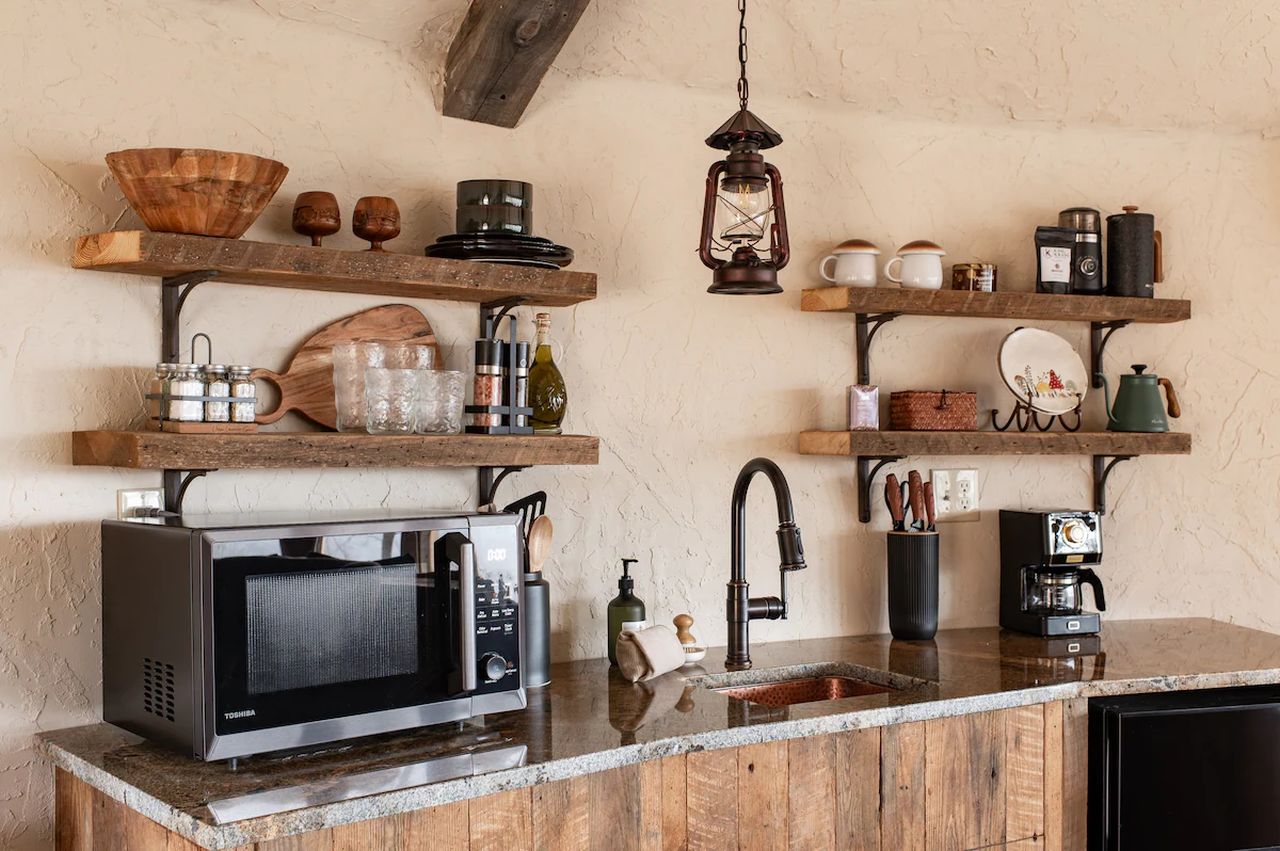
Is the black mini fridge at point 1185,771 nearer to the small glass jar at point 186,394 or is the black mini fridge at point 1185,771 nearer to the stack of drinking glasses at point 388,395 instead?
the stack of drinking glasses at point 388,395

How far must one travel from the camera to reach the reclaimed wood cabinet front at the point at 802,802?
169cm

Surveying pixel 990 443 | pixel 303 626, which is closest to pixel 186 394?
pixel 303 626

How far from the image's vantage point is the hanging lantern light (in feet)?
6.73

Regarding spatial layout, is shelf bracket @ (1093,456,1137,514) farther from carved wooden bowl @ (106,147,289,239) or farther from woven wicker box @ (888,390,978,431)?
carved wooden bowl @ (106,147,289,239)

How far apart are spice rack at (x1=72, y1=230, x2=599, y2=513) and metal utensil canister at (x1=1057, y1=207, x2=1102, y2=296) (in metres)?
1.28

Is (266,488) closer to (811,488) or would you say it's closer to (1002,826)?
(811,488)

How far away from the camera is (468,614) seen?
188 cm

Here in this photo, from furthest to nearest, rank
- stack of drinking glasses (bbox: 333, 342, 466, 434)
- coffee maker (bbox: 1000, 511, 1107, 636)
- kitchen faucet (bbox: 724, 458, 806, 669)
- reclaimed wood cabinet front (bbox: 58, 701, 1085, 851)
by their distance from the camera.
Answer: coffee maker (bbox: 1000, 511, 1107, 636), kitchen faucet (bbox: 724, 458, 806, 669), stack of drinking glasses (bbox: 333, 342, 466, 434), reclaimed wood cabinet front (bbox: 58, 701, 1085, 851)

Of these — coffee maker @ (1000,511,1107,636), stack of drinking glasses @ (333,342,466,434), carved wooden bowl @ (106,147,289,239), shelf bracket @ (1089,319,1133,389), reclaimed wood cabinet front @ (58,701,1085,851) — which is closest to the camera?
reclaimed wood cabinet front @ (58,701,1085,851)

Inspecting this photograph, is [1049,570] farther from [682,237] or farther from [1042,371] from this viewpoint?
[682,237]

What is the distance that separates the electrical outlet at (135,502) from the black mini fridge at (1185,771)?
1750mm

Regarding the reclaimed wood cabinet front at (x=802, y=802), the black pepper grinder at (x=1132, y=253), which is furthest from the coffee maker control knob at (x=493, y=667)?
the black pepper grinder at (x=1132, y=253)

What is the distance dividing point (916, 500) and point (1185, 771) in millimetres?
784

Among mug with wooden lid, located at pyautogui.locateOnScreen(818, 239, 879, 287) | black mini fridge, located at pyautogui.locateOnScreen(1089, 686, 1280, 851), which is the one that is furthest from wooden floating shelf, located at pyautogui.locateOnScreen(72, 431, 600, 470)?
black mini fridge, located at pyautogui.locateOnScreen(1089, 686, 1280, 851)
